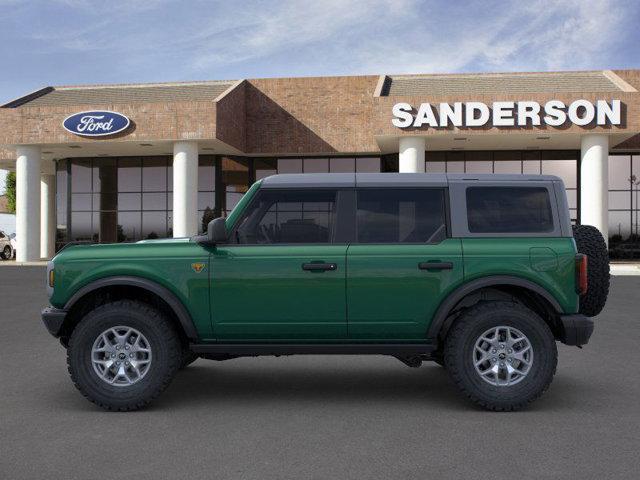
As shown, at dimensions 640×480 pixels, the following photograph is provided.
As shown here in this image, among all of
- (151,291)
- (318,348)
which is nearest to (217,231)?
(151,291)

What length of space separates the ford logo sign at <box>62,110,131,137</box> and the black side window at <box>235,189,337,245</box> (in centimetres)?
2809

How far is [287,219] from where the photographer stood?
6.32 meters

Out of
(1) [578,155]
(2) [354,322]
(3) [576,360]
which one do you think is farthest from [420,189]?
(1) [578,155]

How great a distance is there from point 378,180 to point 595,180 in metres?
27.8

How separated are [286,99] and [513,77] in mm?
11296

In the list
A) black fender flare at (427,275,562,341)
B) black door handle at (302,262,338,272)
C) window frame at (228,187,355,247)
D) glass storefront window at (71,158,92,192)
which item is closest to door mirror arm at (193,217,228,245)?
window frame at (228,187,355,247)

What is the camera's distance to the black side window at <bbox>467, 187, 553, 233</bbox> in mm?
6316

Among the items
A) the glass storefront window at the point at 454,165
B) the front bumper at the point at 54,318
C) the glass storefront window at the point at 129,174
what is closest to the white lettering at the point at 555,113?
the glass storefront window at the point at 454,165

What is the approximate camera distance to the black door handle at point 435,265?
6.12 m

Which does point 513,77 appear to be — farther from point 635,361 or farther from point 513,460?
point 513,460

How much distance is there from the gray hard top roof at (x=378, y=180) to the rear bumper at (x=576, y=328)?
123 centimetres

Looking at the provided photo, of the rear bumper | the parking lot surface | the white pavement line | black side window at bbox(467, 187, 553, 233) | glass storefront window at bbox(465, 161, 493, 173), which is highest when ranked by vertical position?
glass storefront window at bbox(465, 161, 493, 173)

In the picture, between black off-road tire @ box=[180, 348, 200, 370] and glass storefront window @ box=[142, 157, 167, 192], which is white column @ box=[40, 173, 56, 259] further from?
black off-road tire @ box=[180, 348, 200, 370]

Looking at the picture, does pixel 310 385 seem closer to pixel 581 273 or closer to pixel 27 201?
pixel 581 273
